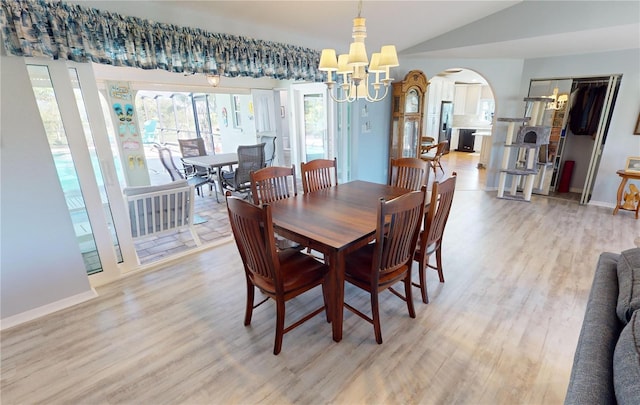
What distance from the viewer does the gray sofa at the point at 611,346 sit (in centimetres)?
83

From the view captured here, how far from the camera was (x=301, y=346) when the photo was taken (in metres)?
1.96

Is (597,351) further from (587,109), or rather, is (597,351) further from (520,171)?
(587,109)

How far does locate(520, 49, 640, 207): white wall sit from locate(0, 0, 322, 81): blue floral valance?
439 centimetres

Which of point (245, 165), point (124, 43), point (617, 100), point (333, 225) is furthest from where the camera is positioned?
point (245, 165)

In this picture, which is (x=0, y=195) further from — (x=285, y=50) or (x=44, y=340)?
(x=285, y=50)

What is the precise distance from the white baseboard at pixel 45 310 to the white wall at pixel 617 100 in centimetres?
664

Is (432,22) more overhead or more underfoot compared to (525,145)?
more overhead

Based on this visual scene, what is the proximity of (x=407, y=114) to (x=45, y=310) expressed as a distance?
506 cm

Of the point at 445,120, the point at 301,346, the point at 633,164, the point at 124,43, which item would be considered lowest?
the point at 301,346

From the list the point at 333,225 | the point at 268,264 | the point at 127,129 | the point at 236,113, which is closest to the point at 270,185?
the point at 333,225

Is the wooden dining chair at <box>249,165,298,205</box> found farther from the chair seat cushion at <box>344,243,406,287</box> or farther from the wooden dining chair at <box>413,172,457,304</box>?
the wooden dining chair at <box>413,172,457,304</box>

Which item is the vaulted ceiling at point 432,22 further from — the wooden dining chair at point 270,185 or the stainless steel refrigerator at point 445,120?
the stainless steel refrigerator at point 445,120

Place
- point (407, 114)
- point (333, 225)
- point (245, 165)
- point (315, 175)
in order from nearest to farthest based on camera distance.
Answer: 1. point (333, 225)
2. point (315, 175)
3. point (245, 165)
4. point (407, 114)

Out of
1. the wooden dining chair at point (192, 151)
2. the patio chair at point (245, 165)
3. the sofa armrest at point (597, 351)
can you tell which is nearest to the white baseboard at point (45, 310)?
the patio chair at point (245, 165)
